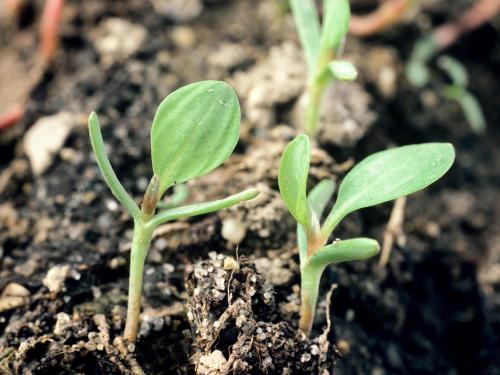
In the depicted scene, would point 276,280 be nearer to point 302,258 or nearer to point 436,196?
point 302,258

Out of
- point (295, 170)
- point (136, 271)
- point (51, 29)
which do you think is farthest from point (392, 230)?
point (51, 29)

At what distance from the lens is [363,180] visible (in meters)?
0.96

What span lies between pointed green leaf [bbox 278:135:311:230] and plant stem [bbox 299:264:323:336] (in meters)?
0.14

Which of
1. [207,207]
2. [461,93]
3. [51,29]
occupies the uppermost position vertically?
[51,29]

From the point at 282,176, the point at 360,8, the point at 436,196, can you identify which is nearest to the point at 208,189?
the point at 282,176

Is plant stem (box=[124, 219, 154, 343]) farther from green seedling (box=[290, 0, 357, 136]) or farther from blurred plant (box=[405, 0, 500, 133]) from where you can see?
blurred plant (box=[405, 0, 500, 133])

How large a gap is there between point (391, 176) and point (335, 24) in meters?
0.40

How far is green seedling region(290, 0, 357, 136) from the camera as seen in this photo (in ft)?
3.75

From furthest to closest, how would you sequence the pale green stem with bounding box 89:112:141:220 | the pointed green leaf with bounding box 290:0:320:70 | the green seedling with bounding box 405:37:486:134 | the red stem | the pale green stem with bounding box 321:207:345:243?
the green seedling with bounding box 405:37:486:134
the red stem
the pointed green leaf with bounding box 290:0:320:70
the pale green stem with bounding box 321:207:345:243
the pale green stem with bounding box 89:112:141:220

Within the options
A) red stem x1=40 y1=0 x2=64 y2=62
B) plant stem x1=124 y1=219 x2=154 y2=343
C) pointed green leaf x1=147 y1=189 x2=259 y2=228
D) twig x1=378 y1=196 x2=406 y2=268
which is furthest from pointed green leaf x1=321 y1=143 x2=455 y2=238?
red stem x1=40 y1=0 x2=64 y2=62

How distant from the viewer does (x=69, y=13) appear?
167cm

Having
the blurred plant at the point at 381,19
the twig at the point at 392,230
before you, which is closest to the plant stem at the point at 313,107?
the twig at the point at 392,230

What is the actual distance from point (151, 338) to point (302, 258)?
321 mm

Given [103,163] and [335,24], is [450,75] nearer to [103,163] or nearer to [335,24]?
[335,24]
